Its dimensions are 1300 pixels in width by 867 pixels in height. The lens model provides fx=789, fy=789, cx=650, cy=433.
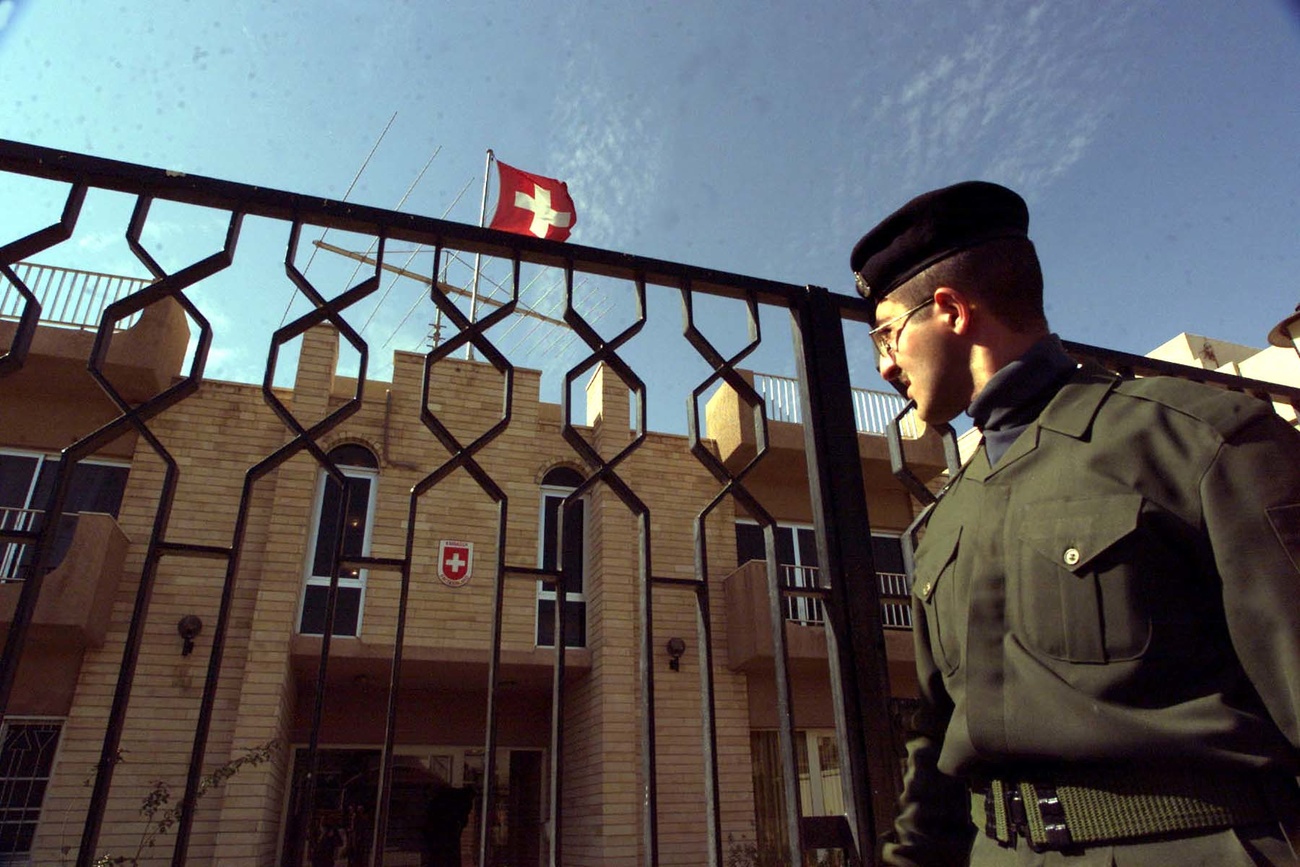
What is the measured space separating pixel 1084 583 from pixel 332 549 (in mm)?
11116

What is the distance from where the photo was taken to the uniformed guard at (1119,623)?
899 mm

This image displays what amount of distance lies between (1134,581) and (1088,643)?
3.8 inches

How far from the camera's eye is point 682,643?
1198 cm

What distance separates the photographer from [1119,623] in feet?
3.24

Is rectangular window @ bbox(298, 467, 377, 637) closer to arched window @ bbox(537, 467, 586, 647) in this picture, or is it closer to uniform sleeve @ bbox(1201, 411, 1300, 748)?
arched window @ bbox(537, 467, 586, 647)

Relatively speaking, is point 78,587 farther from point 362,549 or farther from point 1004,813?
point 1004,813

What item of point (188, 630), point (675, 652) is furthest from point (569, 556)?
point (188, 630)

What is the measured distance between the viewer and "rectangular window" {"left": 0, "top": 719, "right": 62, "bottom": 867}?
8805 mm

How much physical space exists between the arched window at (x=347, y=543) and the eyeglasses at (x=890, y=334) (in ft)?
33.8

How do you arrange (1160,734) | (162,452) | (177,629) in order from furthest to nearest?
(177,629) → (162,452) → (1160,734)

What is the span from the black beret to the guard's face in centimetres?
10

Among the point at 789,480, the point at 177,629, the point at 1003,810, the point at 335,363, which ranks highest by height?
the point at 335,363

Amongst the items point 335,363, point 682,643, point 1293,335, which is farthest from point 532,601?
point 1293,335

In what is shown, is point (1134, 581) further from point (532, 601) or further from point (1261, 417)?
point (532, 601)
